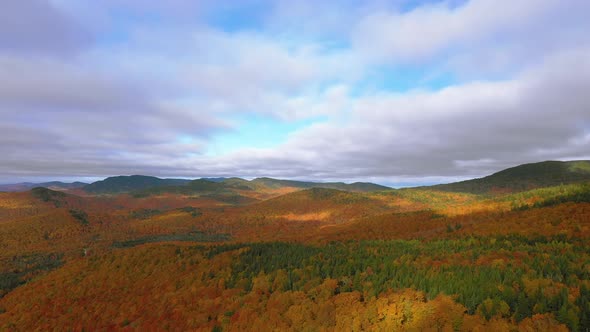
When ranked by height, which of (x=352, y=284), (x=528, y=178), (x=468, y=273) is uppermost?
(x=528, y=178)

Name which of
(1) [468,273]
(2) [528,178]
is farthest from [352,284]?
(2) [528,178]

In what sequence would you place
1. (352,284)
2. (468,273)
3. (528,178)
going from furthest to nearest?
(528,178) → (352,284) → (468,273)

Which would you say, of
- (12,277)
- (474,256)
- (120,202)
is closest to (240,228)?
(12,277)

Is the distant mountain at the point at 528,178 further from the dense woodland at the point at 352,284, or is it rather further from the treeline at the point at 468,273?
the treeline at the point at 468,273

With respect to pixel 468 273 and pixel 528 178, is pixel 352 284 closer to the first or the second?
pixel 468 273

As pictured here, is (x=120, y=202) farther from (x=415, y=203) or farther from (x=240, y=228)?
(x=415, y=203)

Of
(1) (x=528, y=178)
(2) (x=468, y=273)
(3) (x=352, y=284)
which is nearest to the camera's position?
(2) (x=468, y=273)

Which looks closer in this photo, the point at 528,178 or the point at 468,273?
the point at 468,273

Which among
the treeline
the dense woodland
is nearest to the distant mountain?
the dense woodland

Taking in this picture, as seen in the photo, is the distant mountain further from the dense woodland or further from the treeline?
the treeline
